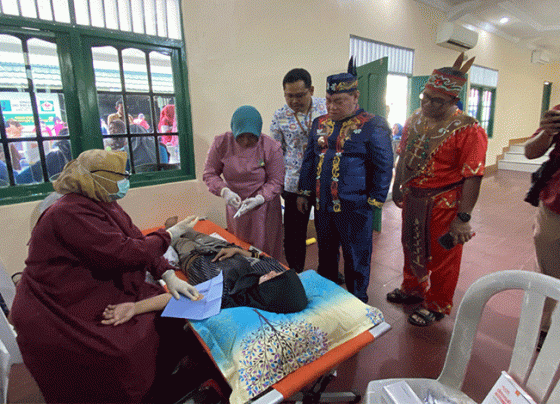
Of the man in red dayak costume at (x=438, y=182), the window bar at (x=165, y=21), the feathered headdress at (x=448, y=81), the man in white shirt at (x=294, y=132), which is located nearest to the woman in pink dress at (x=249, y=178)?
the man in white shirt at (x=294, y=132)

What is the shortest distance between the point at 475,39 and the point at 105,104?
713 cm

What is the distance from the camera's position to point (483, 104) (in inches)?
319

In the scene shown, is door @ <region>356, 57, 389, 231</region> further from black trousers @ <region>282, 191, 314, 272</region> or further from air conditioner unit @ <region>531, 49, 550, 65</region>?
air conditioner unit @ <region>531, 49, 550, 65</region>

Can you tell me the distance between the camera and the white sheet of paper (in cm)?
136

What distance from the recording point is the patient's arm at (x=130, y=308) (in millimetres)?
1282

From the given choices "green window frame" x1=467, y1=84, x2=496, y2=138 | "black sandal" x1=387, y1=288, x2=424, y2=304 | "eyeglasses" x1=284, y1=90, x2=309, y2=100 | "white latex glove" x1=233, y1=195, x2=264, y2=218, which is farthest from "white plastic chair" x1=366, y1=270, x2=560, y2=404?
"green window frame" x1=467, y1=84, x2=496, y2=138

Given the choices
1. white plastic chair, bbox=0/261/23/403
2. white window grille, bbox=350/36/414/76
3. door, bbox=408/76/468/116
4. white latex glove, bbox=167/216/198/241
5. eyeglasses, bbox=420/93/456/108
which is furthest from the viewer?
door, bbox=408/76/468/116

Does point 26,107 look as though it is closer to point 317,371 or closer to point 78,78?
point 78,78

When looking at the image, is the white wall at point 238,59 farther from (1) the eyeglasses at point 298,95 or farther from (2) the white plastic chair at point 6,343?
(1) the eyeglasses at point 298,95

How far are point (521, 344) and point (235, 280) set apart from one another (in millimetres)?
1180

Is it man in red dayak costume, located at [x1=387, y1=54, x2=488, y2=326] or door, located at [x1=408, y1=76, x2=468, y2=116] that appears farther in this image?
door, located at [x1=408, y1=76, x2=468, y2=116]

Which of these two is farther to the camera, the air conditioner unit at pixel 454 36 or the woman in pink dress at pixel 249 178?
the air conditioner unit at pixel 454 36

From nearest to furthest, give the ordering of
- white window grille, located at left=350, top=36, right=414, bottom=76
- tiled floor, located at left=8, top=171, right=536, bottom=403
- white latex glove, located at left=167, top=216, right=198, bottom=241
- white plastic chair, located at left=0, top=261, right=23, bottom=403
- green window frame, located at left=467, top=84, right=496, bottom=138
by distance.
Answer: white plastic chair, located at left=0, top=261, right=23, bottom=403 < white latex glove, located at left=167, top=216, right=198, bottom=241 < tiled floor, located at left=8, top=171, right=536, bottom=403 < white window grille, located at left=350, top=36, right=414, bottom=76 < green window frame, located at left=467, top=84, right=496, bottom=138

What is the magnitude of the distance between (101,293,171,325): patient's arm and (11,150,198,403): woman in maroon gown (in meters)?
0.03
